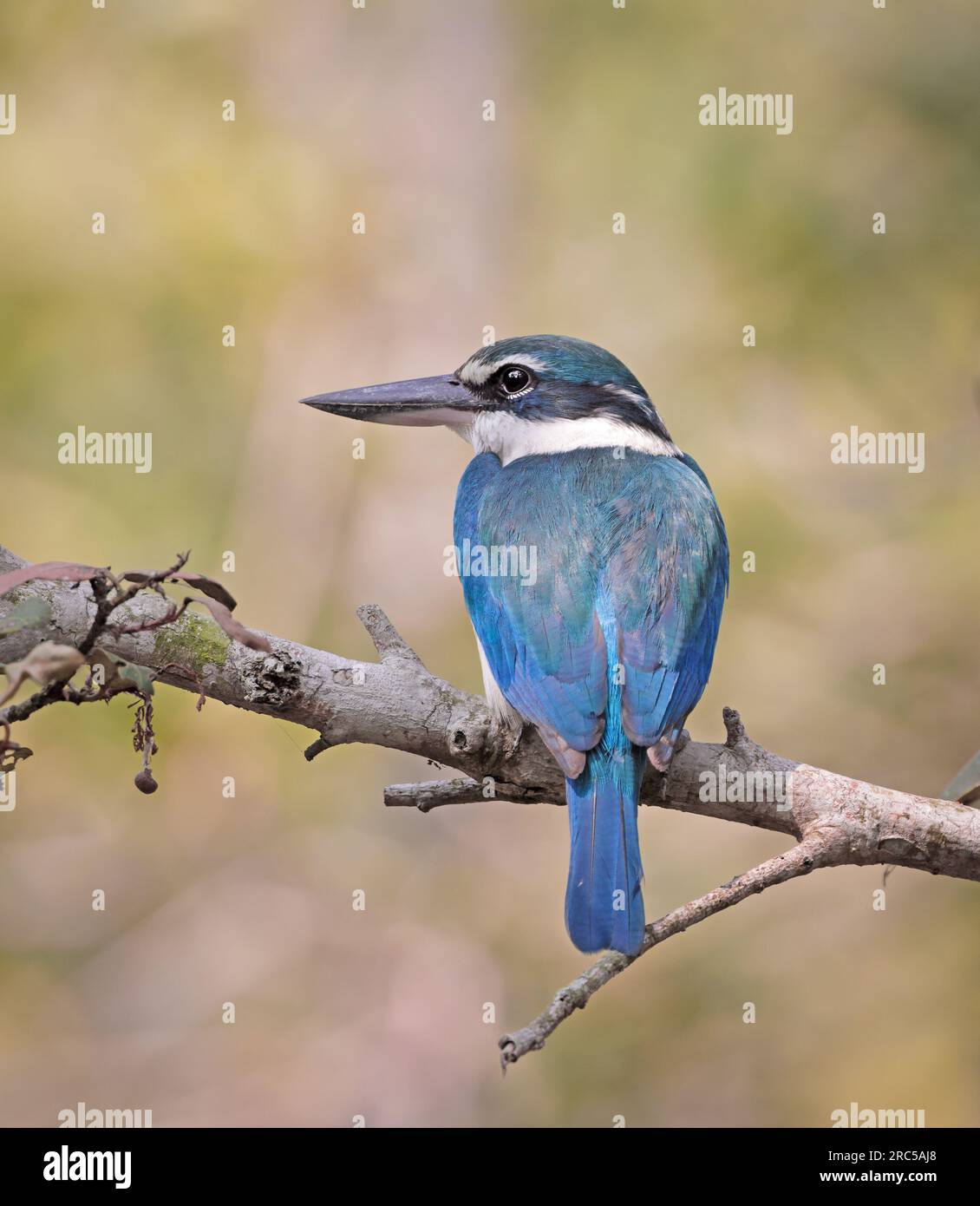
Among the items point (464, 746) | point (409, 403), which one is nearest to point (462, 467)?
point (409, 403)

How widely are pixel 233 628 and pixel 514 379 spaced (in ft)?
6.22

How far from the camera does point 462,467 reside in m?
5.00

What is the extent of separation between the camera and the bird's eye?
11.8 feet

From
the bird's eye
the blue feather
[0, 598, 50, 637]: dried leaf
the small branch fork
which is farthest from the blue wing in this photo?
[0, 598, 50, 637]: dried leaf

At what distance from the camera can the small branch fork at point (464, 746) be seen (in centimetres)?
248

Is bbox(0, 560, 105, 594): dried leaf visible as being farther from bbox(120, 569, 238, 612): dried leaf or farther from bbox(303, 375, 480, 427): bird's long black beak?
bbox(303, 375, 480, 427): bird's long black beak

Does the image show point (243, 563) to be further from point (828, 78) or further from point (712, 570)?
point (828, 78)

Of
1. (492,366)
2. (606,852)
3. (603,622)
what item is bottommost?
(606,852)

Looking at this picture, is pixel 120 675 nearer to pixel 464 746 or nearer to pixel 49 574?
pixel 49 574

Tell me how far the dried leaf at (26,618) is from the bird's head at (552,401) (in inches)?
69.8

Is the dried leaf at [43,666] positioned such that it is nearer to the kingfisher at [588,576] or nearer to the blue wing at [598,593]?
the kingfisher at [588,576]

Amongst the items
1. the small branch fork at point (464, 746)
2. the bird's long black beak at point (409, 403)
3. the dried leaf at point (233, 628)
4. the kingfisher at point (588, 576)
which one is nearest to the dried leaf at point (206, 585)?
the dried leaf at point (233, 628)

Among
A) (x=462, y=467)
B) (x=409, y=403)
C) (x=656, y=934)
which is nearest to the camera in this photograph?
(x=656, y=934)

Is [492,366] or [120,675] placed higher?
[492,366]
